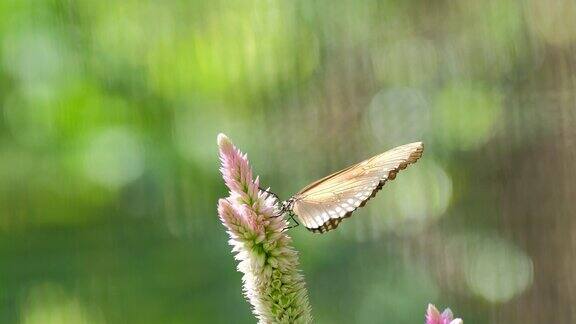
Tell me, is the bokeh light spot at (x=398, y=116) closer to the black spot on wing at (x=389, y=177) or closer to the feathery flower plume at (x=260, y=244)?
the black spot on wing at (x=389, y=177)

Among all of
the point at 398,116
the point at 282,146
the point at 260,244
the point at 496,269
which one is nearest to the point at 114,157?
the point at 282,146

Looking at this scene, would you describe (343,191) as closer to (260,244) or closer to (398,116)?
(260,244)

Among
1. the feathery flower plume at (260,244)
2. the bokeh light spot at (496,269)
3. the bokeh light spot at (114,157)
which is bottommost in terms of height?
the bokeh light spot at (496,269)

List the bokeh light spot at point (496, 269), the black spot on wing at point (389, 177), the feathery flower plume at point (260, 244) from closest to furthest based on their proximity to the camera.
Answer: the feathery flower plume at point (260, 244)
the black spot on wing at point (389, 177)
the bokeh light spot at point (496, 269)

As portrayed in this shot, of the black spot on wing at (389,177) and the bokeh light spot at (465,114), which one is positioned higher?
the bokeh light spot at (465,114)

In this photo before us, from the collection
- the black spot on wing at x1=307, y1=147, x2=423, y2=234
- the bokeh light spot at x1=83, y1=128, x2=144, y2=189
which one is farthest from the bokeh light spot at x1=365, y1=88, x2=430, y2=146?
the black spot on wing at x1=307, y1=147, x2=423, y2=234

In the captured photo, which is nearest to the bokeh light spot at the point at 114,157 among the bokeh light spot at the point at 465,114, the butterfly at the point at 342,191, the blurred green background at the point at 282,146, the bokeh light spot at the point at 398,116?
the blurred green background at the point at 282,146

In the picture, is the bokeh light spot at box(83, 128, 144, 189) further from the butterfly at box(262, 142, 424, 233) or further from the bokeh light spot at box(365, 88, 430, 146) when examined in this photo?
the butterfly at box(262, 142, 424, 233)

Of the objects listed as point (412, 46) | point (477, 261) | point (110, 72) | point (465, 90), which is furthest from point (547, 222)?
point (110, 72)
